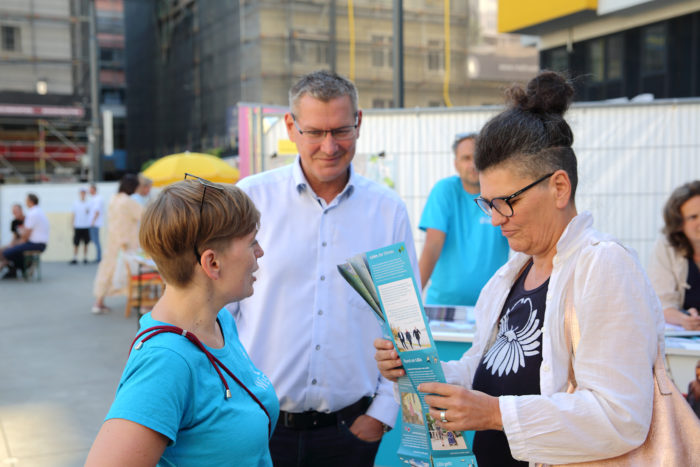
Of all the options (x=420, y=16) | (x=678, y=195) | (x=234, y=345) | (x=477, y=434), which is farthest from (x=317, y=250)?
(x=420, y=16)

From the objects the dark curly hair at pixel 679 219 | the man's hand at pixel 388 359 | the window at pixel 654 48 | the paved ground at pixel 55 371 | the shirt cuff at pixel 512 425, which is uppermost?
the window at pixel 654 48

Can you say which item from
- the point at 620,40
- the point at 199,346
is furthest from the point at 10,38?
the point at 199,346

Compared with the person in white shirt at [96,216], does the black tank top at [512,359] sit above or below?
above

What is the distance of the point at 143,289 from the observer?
9.75m

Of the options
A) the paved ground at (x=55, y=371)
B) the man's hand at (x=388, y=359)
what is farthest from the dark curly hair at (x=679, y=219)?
the paved ground at (x=55, y=371)

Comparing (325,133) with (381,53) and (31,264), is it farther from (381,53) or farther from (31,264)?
(381,53)

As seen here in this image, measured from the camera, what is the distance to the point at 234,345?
1724 mm

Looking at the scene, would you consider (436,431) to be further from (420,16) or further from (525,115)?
(420,16)

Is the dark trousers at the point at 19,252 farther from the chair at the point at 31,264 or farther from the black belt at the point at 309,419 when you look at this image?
the black belt at the point at 309,419

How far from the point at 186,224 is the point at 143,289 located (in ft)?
28.7

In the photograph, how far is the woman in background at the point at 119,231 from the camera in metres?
9.18

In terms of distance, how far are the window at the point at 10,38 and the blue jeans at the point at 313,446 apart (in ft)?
105

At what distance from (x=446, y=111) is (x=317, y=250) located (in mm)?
4122

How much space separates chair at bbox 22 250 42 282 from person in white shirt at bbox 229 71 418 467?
12742 millimetres
